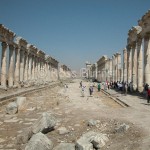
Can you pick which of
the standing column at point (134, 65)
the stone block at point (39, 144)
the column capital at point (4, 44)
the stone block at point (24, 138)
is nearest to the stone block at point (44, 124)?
the stone block at point (24, 138)

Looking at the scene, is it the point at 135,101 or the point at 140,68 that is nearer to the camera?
the point at 135,101

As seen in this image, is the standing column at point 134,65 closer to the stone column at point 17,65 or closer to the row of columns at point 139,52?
the row of columns at point 139,52

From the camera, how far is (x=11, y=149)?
8250 mm

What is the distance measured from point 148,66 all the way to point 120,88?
7647mm

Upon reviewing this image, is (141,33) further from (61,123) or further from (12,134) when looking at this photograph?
(12,134)

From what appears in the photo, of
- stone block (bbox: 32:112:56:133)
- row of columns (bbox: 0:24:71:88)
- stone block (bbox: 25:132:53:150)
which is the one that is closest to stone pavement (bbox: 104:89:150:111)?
stone block (bbox: 32:112:56:133)

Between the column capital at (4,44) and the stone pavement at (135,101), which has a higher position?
the column capital at (4,44)

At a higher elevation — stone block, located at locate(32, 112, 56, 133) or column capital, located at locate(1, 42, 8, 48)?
column capital, located at locate(1, 42, 8, 48)

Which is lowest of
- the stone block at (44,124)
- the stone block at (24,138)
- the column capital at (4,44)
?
the stone block at (24,138)

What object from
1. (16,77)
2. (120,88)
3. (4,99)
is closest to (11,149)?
(4,99)

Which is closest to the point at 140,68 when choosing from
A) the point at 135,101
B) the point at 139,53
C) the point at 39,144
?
the point at 139,53

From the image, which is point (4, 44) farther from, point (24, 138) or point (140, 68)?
point (24, 138)

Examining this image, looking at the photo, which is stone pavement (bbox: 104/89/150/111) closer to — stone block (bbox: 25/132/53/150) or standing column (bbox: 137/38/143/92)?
standing column (bbox: 137/38/143/92)

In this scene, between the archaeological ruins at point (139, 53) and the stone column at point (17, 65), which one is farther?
the stone column at point (17, 65)
